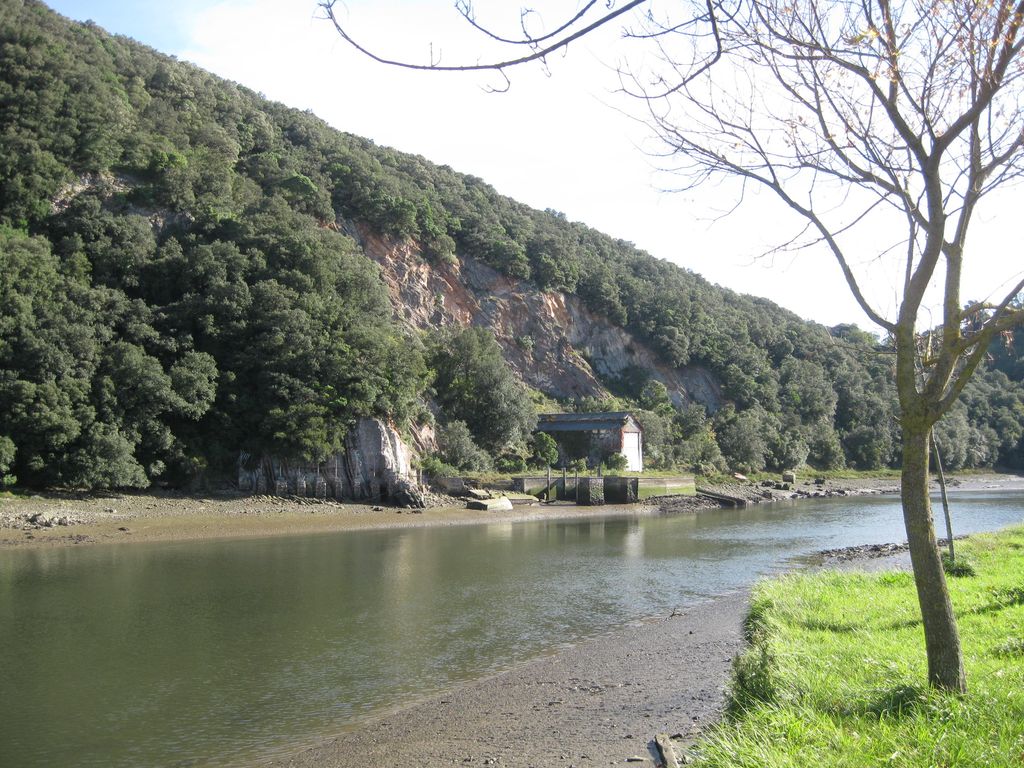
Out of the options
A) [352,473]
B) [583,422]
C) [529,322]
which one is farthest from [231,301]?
[529,322]

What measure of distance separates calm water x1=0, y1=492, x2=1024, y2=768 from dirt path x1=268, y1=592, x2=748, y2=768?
871 millimetres

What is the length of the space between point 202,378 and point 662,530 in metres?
26.4

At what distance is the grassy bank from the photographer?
604cm

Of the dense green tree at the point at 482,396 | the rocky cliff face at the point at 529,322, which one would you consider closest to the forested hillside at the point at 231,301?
the dense green tree at the point at 482,396

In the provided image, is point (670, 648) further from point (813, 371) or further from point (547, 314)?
point (813, 371)

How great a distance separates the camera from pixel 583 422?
220 feet

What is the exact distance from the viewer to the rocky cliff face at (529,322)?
232 feet

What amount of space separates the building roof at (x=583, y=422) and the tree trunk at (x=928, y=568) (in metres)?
58.9

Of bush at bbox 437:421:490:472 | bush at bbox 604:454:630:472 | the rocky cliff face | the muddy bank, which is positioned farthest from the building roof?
the muddy bank

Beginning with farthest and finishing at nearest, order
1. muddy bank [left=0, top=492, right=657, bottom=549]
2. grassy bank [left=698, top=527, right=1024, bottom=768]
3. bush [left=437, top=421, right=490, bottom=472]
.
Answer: bush [left=437, top=421, right=490, bottom=472]
muddy bank [left=0, top=492, right=657, bottom=549]
grassy bank [left=698, top=527, right=1024, bottom=768]

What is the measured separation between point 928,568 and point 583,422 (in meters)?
59.9

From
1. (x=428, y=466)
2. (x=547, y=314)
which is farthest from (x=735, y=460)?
(x=428, y=466)

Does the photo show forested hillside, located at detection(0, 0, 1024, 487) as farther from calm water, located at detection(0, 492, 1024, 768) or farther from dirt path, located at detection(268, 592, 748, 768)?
calm water, located at detection(0, 492, 1024, 768)

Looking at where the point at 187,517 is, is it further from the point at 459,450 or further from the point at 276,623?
the point at 459,450
